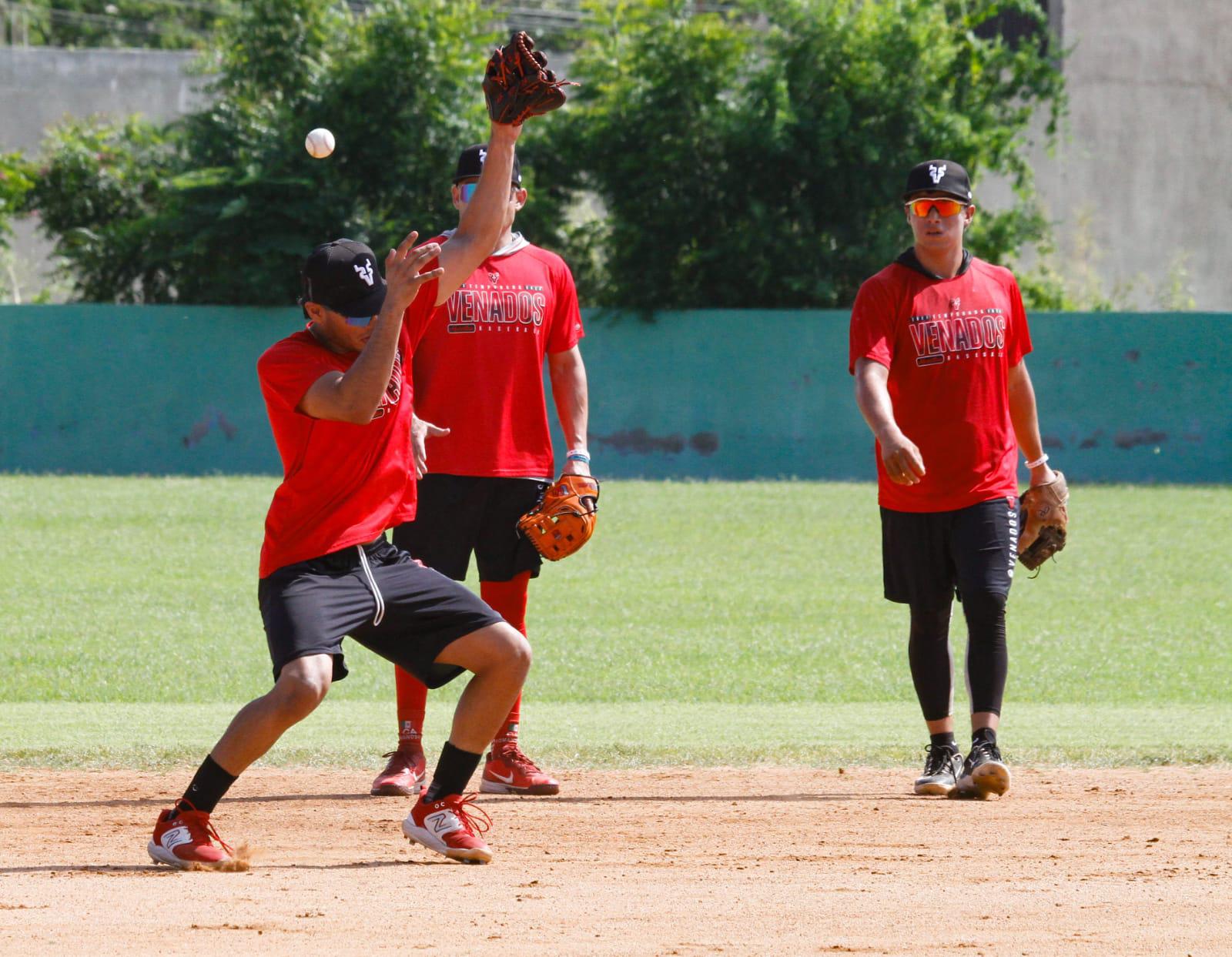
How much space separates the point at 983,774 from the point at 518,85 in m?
3.04

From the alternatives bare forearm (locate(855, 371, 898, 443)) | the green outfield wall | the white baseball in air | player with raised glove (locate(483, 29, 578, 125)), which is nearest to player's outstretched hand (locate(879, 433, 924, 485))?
bare forearm (locate(855, 371, 898, 443))

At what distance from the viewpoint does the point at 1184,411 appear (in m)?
24.6

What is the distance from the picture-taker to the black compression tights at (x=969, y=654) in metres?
6.44

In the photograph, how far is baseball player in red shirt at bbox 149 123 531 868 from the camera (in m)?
4.89

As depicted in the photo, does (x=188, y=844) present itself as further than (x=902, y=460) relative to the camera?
No

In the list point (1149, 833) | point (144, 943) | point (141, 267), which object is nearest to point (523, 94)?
point (144, 943)

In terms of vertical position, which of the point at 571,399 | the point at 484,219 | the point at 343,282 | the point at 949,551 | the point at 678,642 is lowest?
the point at 678,642

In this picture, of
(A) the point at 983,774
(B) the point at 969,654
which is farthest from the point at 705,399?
(A) the point at 983,774

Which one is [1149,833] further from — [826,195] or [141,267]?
[141,267]

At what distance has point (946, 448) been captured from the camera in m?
6.45

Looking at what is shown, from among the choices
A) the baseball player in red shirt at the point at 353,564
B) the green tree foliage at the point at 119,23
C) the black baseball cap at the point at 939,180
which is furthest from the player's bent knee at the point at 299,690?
the green tree foliage at the point at 119,23

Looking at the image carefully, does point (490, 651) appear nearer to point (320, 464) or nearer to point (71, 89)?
point (320, 464)

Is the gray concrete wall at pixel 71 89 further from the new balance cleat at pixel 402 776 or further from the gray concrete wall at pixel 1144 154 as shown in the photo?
the new balance cleat at pixel 402 776

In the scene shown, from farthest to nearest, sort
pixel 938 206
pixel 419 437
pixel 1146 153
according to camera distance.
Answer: pixel 1146 153 < pixel 938 206 < pixel 419 437
